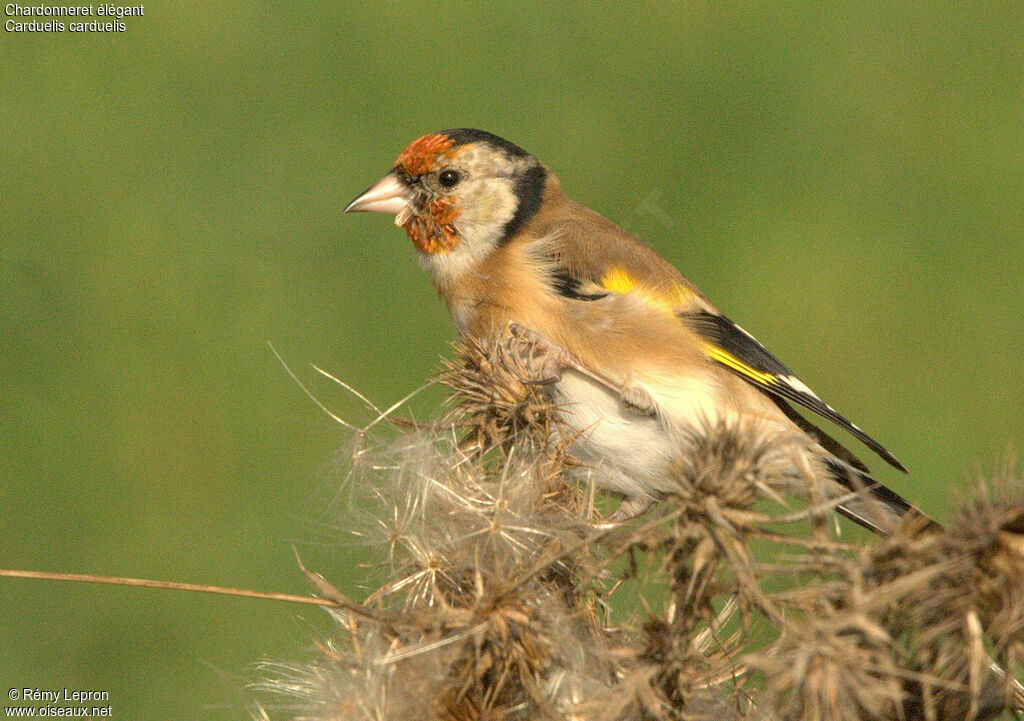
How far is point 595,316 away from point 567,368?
21 cm

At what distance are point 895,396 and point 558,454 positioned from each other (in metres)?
4.02

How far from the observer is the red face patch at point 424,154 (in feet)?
13.2

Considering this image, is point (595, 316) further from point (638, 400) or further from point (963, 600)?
point (963, 600)

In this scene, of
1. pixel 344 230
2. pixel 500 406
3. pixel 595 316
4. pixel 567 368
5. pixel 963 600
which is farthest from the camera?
pixel 344 230

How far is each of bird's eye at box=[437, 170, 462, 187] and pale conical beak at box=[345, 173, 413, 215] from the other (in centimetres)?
11

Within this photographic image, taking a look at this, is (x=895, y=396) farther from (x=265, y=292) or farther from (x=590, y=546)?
(x=590, y=546)

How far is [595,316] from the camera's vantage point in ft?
11.8

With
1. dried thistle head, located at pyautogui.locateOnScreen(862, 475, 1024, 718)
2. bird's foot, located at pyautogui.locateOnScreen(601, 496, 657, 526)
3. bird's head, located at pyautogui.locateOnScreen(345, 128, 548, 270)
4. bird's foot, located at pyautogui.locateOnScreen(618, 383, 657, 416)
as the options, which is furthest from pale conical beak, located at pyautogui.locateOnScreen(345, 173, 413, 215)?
dried thistle head, located at pyautogui.locateOnScreen(862, 475, 1024, 718)

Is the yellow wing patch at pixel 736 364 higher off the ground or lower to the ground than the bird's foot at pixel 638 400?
higher

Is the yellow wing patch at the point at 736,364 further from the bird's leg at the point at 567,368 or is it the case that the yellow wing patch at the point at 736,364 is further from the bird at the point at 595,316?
the bird's leg at the point at 567,368

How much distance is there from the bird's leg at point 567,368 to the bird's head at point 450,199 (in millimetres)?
549

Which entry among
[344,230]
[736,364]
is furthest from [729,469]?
[344,230]

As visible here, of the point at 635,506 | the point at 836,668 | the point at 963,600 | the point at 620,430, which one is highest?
the point at 963,600

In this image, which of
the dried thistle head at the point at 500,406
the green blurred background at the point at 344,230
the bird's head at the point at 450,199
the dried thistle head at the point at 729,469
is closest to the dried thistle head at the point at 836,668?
the dried thistle head at the point at 729,469
